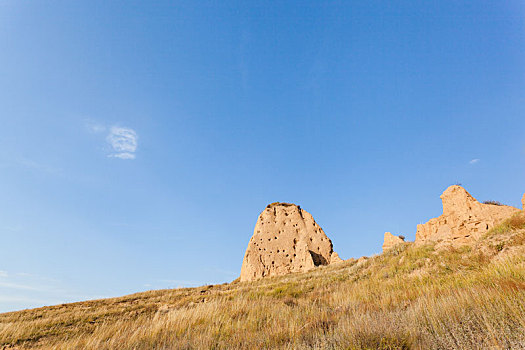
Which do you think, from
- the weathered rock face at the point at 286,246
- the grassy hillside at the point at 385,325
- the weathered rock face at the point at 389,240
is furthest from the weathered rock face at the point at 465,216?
the weathered rock face at the point at 286,246

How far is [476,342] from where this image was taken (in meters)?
2.61

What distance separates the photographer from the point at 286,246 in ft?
Answer: 95.9

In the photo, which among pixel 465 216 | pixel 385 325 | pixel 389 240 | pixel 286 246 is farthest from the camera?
pixel 286 246

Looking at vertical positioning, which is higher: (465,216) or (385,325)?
(465,216)

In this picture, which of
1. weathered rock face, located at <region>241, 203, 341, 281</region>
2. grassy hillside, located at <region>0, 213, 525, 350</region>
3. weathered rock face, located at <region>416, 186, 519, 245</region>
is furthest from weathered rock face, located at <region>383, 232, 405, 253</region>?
grassy hillside, located at <region>0, 213, 525, 350</region>

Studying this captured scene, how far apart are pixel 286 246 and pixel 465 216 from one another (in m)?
19.2

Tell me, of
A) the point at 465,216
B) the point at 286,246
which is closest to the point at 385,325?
the point at 465,216

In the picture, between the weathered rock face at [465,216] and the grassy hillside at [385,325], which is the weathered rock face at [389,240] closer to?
the weathered rock face at [465,216]

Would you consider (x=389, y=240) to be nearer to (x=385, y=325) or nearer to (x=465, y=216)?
(x=465, y=216)

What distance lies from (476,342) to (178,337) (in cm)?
488

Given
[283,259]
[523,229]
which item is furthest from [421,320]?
[283,259]

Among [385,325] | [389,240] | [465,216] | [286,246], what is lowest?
[385,325]

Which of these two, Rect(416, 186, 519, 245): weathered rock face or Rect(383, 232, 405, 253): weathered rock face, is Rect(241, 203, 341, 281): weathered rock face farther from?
Rect(416, 186, 519, 245): weathered rock face

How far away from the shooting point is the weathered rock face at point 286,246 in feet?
90.0
